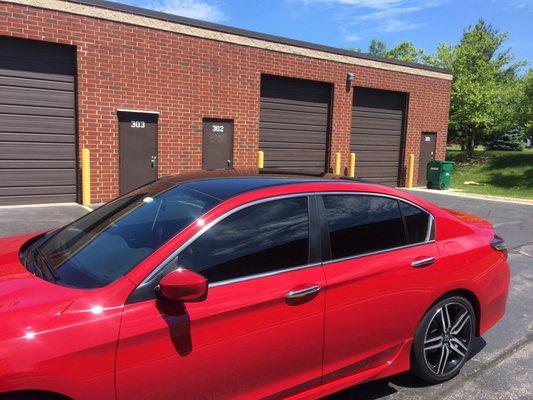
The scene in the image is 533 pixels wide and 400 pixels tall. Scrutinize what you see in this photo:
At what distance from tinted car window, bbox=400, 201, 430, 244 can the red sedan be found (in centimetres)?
1

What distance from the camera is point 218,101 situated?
1246cm

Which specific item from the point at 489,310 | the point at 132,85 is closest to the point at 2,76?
the point at 132,85

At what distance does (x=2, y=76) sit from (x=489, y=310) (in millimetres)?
9999

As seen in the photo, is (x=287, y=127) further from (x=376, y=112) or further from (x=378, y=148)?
(x=378, y=148)

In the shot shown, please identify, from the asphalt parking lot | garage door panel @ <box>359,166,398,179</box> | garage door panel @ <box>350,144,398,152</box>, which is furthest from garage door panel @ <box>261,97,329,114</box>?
the asphalt parking lot

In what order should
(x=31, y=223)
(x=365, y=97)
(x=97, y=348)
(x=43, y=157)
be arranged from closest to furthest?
(x=97, y=348)
(x=31, y=223)
(x=43, y=157)
(x=365, y=97)

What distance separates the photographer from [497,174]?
25469 millimetres

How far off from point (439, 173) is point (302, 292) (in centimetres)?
1587

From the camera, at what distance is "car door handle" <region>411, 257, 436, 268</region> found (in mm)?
3330

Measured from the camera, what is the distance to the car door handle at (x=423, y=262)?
3.33m

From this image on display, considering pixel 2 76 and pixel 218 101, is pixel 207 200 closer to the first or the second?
pixel 2 76

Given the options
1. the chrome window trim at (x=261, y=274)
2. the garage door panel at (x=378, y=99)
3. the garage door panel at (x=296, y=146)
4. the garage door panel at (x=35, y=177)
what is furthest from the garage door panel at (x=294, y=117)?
the chrome window trim at (x=261, y=274)

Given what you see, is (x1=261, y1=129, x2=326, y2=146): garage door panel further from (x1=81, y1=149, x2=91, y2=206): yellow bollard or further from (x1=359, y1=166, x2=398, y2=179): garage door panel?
(x1=81, y1=149, x2=91, y2=206): yellow bollard

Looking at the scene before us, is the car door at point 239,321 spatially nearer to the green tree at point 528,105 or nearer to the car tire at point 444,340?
the car tire at point 444,340
